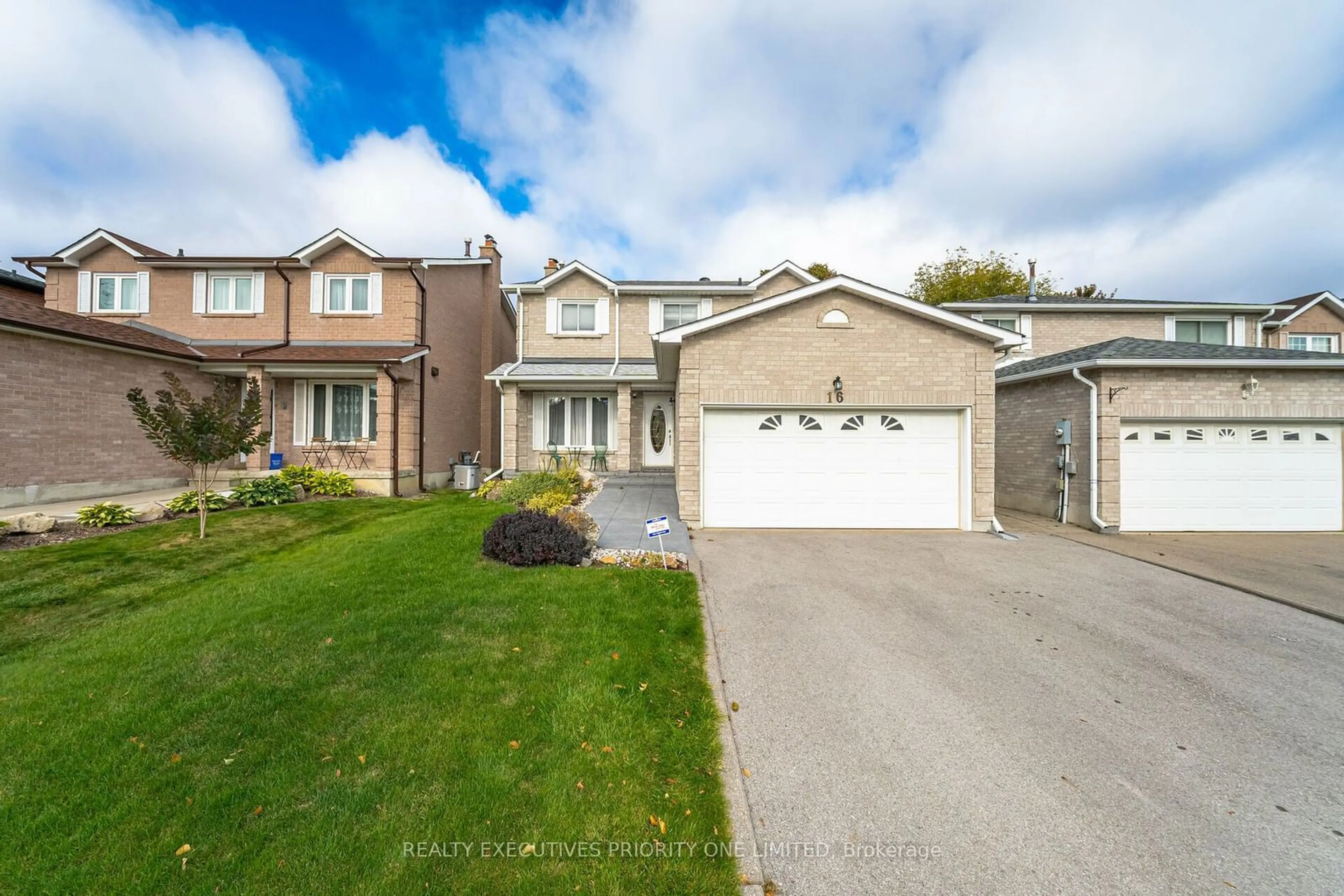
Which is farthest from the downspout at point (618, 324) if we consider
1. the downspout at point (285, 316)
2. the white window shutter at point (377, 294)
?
the downspout at point (285, 316)

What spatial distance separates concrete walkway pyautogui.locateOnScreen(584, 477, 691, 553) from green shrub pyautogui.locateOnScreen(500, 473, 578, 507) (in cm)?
70

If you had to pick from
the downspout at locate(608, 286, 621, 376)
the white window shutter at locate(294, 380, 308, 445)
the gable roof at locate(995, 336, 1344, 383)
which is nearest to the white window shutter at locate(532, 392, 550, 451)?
the downspout at locate(608, 286, 621, 376)

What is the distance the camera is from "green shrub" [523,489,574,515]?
29.4 ft

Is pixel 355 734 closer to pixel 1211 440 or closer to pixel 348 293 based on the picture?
pixel 1211 440

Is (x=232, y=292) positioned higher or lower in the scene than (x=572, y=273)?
lower

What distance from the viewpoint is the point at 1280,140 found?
12836mm

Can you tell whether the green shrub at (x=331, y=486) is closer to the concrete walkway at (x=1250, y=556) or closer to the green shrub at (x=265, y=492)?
the green shrub at (x=265, y=492)

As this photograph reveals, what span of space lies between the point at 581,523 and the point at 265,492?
834 centimetres

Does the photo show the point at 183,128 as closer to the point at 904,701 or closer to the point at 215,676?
the point at 215,676

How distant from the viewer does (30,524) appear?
8.17 meters

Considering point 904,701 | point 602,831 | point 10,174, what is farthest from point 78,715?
point 10,174

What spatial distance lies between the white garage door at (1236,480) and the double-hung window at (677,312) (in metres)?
11.4

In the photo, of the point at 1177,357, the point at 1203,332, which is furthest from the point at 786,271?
the point at 1203,332

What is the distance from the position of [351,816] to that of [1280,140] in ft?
74.4
